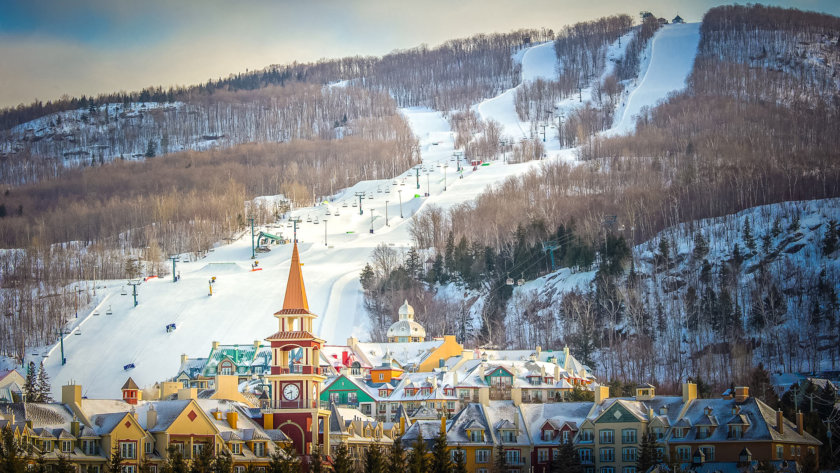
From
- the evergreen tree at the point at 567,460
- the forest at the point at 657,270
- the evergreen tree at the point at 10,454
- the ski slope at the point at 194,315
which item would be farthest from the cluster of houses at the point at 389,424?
the ski slope at the point at 194,315

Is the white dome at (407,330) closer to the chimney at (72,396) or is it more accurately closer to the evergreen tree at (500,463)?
the evergreen tree at (500,463)

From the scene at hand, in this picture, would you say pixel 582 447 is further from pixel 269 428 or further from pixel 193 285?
pixel 193 285

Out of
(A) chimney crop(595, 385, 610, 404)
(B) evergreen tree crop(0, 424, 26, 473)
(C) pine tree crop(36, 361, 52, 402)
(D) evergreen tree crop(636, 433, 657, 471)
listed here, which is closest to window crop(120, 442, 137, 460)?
(B) evergreen tree crop(0, 424, 26, 473)

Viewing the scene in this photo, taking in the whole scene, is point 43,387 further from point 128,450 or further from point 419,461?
point 419,461

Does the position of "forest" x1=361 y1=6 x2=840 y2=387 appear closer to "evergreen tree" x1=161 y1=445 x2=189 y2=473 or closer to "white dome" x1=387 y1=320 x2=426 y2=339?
"white dome" x1=387 y1=320 x2=426 y2=339

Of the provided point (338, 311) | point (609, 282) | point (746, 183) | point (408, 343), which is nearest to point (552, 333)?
point (609, 282)

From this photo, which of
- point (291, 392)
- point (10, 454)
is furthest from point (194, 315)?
point (10, 454)
